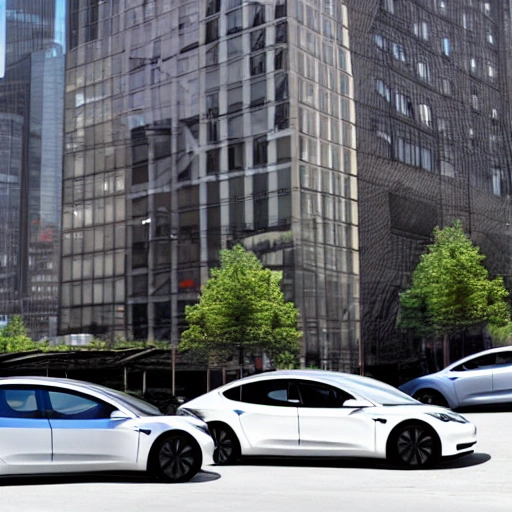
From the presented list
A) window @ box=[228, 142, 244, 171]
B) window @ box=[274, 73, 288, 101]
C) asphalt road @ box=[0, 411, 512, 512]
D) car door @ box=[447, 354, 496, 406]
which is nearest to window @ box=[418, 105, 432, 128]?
window @ box=[274, 73, 288, 101]

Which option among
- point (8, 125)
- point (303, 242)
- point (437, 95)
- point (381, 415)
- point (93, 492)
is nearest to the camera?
point (93, 492)

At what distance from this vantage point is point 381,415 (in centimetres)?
1271

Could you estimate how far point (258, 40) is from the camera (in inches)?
1714

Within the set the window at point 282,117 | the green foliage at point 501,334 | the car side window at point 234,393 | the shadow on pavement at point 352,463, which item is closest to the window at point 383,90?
the window at point 282,117

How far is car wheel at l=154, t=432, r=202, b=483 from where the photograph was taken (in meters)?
11.5

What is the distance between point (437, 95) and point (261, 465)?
A: 3755cm

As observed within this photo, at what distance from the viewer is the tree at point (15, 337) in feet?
161

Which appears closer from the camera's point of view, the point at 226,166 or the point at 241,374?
the point at 241,374

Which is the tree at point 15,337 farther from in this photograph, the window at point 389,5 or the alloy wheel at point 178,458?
the alloy wheel at point 178,458

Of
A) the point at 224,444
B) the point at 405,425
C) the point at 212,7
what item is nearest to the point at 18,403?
the point at 224,444

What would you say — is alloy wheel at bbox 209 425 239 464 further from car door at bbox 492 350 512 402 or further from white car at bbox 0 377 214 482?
car door at bbox 492 350 512 402

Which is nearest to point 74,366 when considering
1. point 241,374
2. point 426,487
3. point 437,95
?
point 241,374

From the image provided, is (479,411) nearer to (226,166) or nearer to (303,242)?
(303,242)

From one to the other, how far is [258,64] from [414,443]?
107 ft
